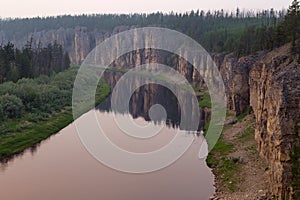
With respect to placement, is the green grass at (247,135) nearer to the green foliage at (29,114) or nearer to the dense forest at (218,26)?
the dense forest at (218,26)

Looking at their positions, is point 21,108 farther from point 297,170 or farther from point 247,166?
point 297,170

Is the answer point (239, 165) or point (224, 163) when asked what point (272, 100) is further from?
point (224, 163)

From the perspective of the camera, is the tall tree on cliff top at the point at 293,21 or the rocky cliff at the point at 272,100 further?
the tall tree on cliff top at the point at 293,21

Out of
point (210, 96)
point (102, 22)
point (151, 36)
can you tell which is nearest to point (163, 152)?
point (210, 96)

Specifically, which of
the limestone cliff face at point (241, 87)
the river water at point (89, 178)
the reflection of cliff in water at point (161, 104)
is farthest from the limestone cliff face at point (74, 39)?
the river water at point (89, 178)

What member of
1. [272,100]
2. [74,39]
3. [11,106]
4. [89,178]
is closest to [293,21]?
[272,100]

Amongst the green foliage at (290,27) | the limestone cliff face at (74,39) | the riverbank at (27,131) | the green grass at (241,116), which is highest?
the limestone cliff face at (74,39)

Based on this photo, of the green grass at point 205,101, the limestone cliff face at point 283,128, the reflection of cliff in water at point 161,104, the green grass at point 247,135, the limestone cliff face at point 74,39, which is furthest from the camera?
the limestone cliff face at point 74,39
